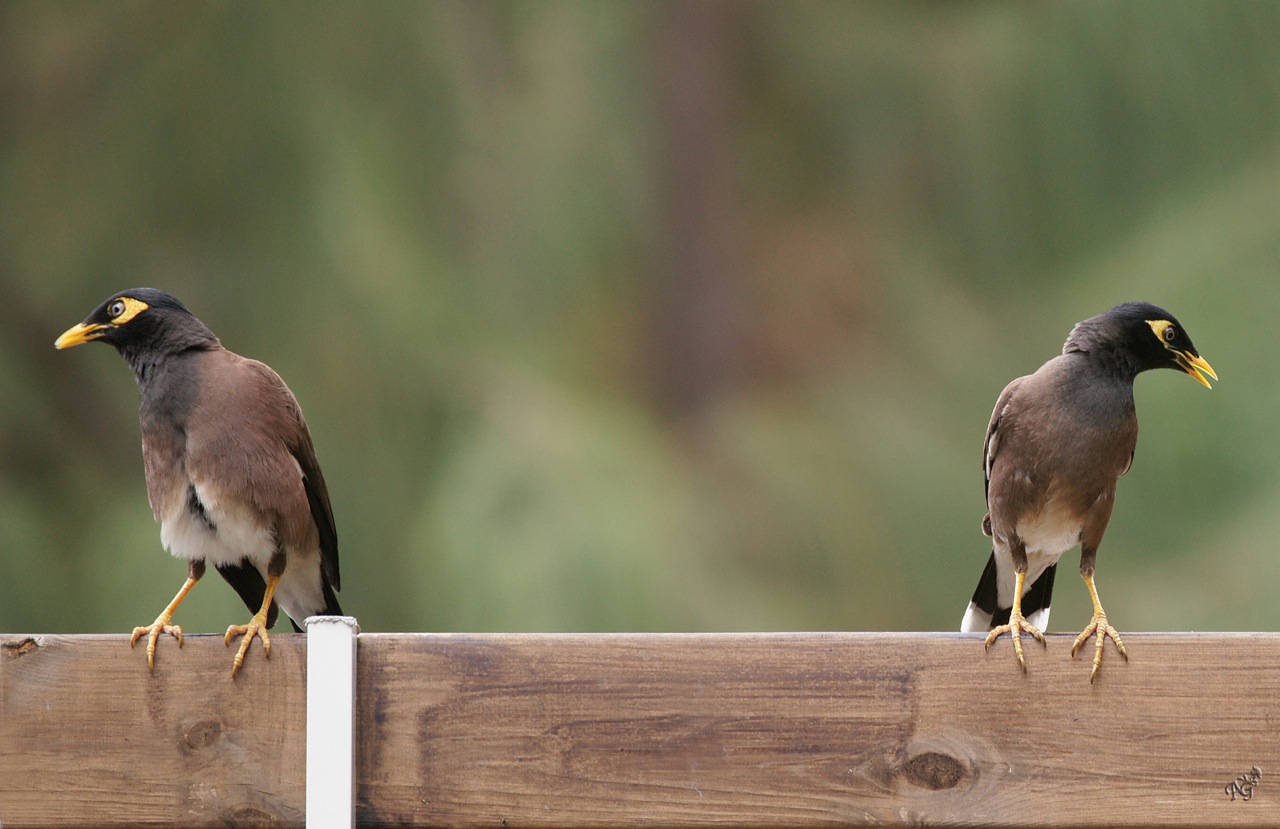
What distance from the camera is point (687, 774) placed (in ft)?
4.91

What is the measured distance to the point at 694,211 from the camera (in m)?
4.36

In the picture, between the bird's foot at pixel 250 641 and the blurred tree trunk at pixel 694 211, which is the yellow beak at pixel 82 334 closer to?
the bird's foot at pixel 250 641

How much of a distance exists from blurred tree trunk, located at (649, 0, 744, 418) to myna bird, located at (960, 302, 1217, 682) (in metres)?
2.19

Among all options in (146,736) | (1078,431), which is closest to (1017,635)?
(1078,431)

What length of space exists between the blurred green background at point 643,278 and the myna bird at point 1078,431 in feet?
5.31

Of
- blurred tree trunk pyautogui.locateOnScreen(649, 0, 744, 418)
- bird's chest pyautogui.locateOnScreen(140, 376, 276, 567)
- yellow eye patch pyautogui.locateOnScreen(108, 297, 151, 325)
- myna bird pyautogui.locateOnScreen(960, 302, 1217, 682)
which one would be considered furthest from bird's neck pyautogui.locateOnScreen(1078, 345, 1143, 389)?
blurred tree trunk pyautogui.locateOnScreen(649, 0, 744, 418)

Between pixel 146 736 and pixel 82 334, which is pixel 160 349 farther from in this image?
pixel 146 736

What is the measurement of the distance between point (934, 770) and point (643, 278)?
2.92 meters

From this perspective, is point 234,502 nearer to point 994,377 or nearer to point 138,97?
point 138,97

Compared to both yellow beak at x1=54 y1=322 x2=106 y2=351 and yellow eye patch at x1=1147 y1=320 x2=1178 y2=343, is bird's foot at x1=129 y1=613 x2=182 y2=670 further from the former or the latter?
yellow eye patch at x1=1147 y1=320 x2=1178 y2=343

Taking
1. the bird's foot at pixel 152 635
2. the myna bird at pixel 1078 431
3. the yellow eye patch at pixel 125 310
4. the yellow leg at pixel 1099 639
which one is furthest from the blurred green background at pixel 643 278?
the yellow leg at pixel 1099 639

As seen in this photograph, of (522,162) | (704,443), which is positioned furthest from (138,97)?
(704,443)

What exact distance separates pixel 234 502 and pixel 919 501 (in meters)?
2.47

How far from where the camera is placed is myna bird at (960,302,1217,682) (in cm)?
207
